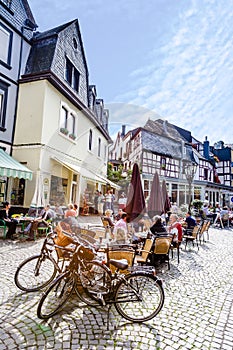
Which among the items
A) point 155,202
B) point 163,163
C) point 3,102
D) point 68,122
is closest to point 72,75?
point 68,122

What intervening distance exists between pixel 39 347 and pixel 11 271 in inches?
118

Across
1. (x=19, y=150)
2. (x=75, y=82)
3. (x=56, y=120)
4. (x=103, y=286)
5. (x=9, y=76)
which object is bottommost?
(x=103, y=286)

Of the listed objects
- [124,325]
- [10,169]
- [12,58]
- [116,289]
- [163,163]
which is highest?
[12,58]

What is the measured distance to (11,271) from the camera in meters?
5.63

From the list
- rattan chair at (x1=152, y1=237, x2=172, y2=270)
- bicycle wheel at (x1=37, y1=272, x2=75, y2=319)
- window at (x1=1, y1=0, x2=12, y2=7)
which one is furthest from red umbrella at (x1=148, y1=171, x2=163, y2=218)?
window at (x1=1, y1=0, x2=12, y2=7)

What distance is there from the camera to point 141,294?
402cm

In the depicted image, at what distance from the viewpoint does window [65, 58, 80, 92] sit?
16.0 meters

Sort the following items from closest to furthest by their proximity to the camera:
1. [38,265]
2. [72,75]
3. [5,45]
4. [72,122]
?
[38,265] → [5,45] → [72,75] → [72,122]

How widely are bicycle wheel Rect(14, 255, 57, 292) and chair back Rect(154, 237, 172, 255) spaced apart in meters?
2.66

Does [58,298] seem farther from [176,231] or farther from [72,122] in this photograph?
[72,122]

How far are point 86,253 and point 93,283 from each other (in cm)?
55

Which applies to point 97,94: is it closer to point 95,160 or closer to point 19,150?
point 95,160

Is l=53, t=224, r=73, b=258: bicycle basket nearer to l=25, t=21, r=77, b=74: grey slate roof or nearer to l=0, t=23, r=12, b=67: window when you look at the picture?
l=25, t=21, r=77, b=74: grey slate roof

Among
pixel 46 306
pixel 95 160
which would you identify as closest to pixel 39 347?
pixel 46 306
